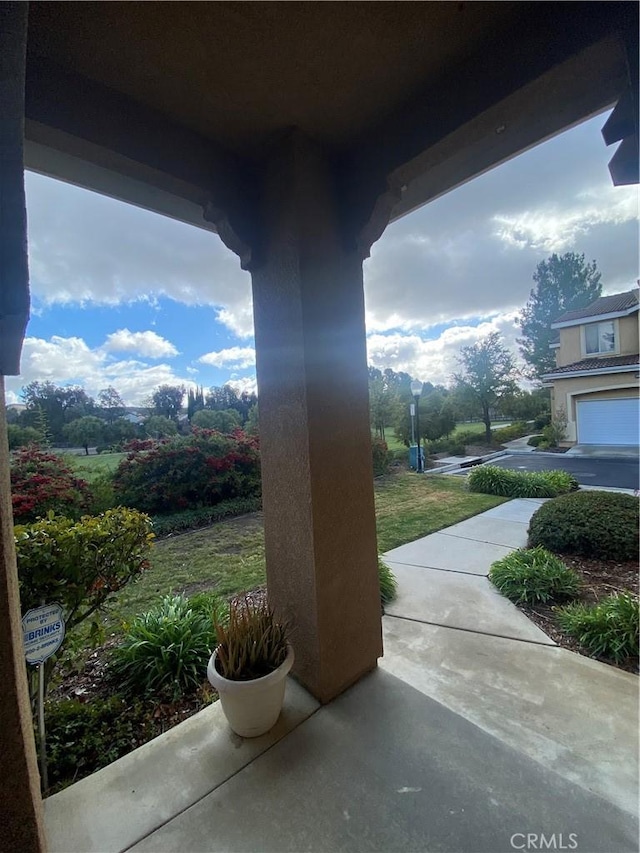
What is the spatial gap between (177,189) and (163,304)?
15.6 ft

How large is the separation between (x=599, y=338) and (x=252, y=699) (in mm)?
8016

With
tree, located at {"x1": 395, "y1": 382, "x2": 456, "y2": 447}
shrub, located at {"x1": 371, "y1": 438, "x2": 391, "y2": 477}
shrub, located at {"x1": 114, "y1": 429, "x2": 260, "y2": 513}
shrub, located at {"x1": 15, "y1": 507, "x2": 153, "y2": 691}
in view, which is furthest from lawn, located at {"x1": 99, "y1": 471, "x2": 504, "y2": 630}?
tree, located at {"x1": 395, "y1": 382, "x2": 456, "y2": 447}

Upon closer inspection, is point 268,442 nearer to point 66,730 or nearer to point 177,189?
point 177,189

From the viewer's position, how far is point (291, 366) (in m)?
1.85

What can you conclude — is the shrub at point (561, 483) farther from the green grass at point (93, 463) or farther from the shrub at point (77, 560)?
the green grass at point (93, 463)

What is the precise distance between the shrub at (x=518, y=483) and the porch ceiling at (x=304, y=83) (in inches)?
255

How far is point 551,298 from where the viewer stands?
9.21 m

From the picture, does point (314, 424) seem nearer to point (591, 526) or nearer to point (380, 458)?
point (591, 526)

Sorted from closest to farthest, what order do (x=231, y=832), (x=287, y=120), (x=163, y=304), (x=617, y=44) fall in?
(x=617, y=44) < (x=231, y=832) < (x=287, y=120) < (x=163, y=304)

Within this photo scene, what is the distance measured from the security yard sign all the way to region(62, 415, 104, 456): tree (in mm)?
4342

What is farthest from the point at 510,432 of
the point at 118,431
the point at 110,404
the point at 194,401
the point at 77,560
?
the point at 77,560

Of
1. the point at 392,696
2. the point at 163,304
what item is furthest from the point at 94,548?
the point at 163,304

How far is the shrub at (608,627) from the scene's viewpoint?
225 cm

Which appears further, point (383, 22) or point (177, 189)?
point (177, 189)
